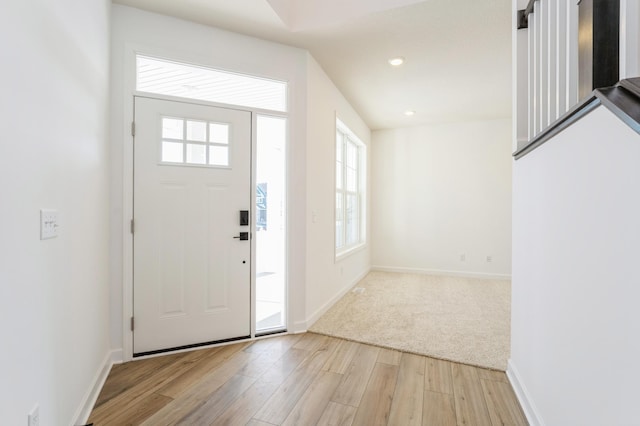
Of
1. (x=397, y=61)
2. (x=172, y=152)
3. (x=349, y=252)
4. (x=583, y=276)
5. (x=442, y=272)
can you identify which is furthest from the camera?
(x=442, y=272)

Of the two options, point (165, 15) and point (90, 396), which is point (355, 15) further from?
point (90, 396)

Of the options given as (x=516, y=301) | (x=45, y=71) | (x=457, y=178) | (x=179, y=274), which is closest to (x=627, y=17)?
(x=516, y=301)

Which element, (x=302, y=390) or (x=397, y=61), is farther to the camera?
(x=397, y=61)

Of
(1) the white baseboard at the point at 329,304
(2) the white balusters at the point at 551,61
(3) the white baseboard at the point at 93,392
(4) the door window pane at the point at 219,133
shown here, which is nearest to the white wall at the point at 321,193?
(1) the white baseboard at the point at 329,304

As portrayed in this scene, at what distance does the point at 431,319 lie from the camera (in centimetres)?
329

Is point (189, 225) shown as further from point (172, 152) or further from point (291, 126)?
point (291, 126)

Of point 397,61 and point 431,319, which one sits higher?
point 397,61

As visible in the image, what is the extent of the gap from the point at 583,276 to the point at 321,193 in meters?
2.58

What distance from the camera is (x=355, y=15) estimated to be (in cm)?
251

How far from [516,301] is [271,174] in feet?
14.1

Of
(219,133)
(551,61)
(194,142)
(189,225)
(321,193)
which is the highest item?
(551,61)

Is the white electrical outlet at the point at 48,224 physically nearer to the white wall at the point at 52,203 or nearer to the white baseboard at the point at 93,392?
the white wall at the point at 52,203

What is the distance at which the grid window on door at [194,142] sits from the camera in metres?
2.48

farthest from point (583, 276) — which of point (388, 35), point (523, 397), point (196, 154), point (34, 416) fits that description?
point (196, 154)
